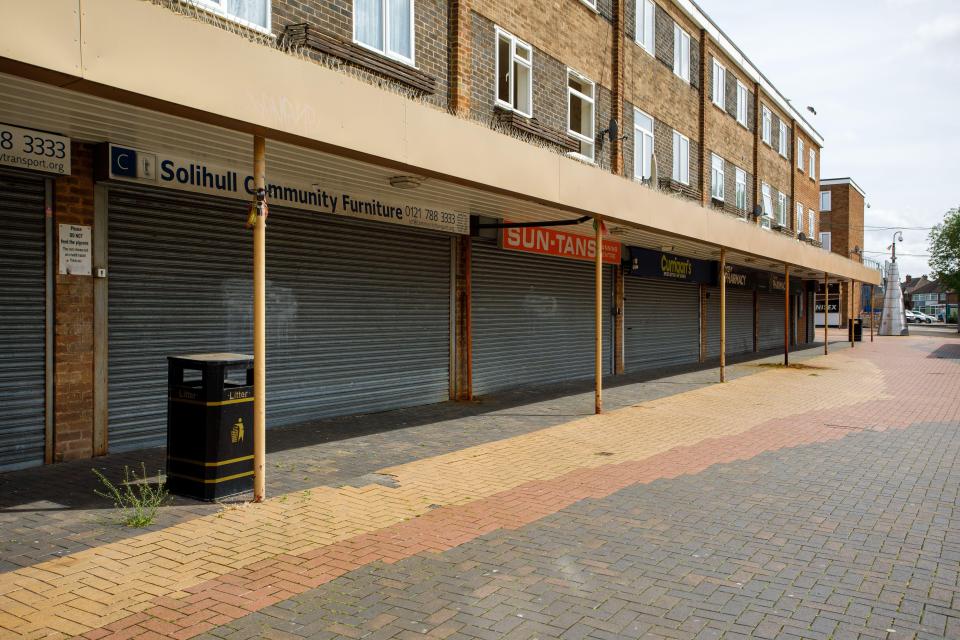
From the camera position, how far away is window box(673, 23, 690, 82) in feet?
68.7

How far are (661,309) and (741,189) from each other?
9.00m

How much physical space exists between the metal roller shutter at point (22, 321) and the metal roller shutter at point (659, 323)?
13.7m

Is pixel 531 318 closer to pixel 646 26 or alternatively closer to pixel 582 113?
pixel 582 113

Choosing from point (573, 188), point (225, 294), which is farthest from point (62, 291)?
point (573, 188)

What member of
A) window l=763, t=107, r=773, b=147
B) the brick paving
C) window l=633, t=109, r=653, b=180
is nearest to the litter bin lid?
the brick paving

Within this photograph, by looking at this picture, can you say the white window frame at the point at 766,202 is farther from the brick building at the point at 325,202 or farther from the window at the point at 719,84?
the brick building at the point at 325,202

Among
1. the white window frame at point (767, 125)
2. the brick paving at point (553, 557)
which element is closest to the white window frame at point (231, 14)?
the brick paving at point (553, 557)

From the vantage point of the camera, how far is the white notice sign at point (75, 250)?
714cm

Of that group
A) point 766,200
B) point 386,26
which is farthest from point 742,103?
point 386,26

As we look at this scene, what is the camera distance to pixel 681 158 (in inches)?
836

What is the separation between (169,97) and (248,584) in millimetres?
3209

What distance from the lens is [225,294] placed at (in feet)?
28.9

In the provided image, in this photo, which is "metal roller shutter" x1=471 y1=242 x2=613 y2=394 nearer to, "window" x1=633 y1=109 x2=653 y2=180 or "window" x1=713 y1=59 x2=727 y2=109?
"window" x1=633 y1=109 x2=653 y2=180

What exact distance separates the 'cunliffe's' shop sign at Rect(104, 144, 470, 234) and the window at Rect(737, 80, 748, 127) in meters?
17.9
